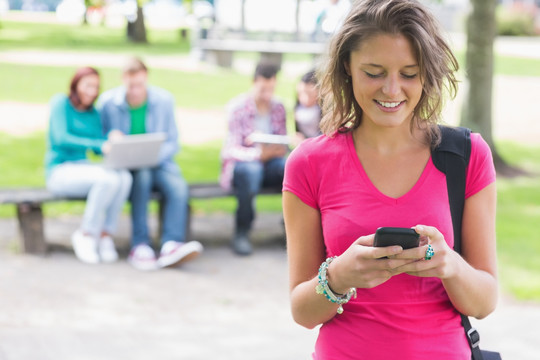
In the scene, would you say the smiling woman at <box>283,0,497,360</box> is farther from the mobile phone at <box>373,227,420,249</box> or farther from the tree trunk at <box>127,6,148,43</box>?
the tree trunk at <box>127,6,148,43</box>

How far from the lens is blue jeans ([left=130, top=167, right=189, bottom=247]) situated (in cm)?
713

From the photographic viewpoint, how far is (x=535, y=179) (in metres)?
10.4

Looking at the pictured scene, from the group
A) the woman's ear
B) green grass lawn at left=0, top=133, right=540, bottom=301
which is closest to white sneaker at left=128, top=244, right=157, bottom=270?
green grass lawn at left=0, top=133, right=540, bottom=301

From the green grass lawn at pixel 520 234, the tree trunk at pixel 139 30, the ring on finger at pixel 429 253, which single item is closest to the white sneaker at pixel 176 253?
the green grass lawn at pixel 520 234

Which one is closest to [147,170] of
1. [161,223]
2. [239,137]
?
[161,223]

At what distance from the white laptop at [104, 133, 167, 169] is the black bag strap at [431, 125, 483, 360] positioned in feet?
16.8

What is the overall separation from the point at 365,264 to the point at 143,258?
17.3 feet

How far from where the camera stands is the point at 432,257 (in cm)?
183

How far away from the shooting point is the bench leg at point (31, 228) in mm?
7078

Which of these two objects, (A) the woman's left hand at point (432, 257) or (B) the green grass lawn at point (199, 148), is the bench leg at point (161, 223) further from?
(A) the woman's left hand at point (432, 257)

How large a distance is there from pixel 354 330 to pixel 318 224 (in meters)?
0.28

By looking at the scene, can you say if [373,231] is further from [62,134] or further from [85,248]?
[62,134]

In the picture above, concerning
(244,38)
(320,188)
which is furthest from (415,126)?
(244,38)

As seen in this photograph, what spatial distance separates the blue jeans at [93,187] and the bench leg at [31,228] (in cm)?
25
